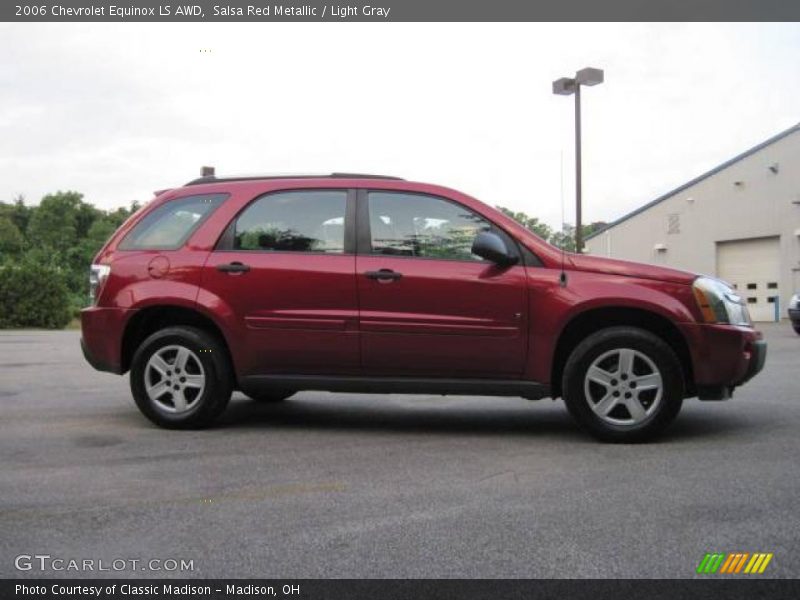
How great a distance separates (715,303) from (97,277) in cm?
445

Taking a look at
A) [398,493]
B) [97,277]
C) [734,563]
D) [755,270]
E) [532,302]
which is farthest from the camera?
[755,270]

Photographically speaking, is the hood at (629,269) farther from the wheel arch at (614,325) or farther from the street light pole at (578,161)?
the street light pole at (578,161)

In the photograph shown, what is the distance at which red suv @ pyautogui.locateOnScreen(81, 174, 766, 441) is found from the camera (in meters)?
5.27

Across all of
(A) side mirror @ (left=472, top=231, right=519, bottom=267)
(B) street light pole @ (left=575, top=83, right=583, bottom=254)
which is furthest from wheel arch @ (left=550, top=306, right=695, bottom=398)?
(B) street light pole @ (left=575, top=83, right=583, bottom=254)

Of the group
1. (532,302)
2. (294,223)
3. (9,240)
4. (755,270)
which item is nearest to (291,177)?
(294,223)

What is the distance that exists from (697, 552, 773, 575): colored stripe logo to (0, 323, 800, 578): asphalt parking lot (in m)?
0.04

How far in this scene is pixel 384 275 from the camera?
5.50 meters

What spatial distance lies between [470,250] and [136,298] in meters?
2.46

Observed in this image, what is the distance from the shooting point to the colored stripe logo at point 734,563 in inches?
114

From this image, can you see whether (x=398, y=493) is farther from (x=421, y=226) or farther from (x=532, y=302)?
(x=421, y=226)

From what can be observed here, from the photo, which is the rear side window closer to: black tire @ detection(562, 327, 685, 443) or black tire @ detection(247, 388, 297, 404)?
black tire @ detection(247, 388, 297, 404)

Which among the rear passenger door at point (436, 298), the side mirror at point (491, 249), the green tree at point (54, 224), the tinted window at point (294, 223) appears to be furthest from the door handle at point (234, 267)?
the green tree at point (54, 224)

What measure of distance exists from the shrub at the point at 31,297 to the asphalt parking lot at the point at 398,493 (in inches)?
825
